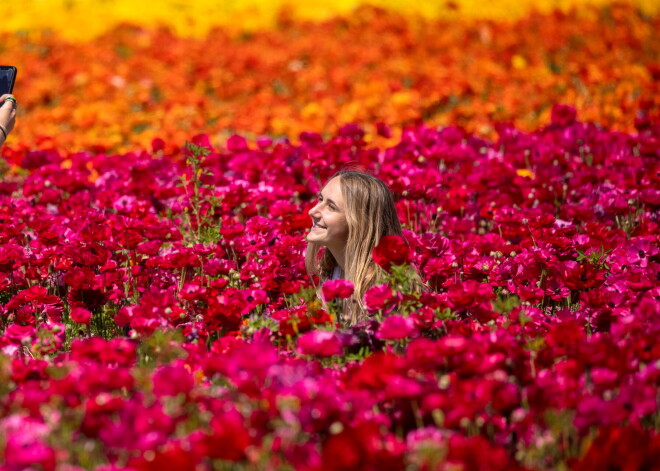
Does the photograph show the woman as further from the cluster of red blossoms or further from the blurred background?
the blurred background

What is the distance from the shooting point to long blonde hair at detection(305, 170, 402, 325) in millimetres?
3205

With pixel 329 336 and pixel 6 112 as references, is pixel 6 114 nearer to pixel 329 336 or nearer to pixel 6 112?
pixel 6 112

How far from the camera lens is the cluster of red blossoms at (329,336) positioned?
1.88 meters

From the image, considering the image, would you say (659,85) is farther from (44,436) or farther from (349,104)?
(44,436)

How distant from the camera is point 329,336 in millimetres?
2215

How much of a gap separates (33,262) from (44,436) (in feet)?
4.92

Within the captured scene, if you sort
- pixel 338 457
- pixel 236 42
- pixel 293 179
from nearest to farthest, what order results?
pixel 338 457, pixel 293 179, pixel 236 42

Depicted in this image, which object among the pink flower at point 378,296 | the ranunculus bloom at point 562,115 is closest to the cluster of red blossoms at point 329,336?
the pink flower at point 378,296

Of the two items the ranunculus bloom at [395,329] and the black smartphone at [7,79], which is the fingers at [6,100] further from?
the ranunculus bloom at [395,329]

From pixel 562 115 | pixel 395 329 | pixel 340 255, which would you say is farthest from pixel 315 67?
pixel 395 329

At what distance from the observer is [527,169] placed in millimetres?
5098

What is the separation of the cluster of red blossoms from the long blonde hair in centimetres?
17

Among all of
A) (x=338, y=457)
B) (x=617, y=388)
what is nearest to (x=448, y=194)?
(x=617, y=388)

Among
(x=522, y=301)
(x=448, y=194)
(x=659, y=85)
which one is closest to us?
(x=522, y=301)
